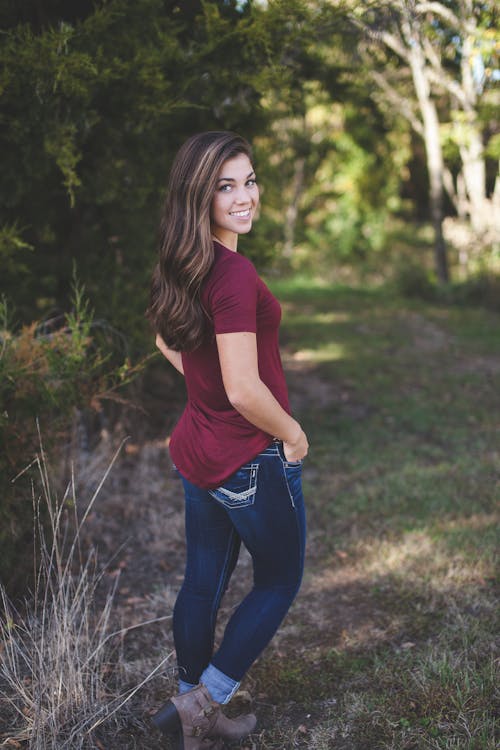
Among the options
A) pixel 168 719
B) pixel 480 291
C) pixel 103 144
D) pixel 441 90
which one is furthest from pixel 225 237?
pixel 441 90

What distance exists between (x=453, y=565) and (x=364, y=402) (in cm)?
327

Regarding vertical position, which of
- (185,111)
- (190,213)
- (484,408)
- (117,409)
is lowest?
(484,408)

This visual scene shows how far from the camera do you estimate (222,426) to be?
2111 mm

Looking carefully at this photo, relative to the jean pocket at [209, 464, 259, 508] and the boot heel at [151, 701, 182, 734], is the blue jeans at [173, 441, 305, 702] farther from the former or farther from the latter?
the boot heel at [151, 701, 182, 734]

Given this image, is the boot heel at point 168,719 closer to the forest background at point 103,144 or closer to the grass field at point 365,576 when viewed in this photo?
the grass field at point 365,576

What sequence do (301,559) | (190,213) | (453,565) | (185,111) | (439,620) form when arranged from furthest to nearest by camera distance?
(185,111), (453,565), (439,620), (301,559), (190,213)

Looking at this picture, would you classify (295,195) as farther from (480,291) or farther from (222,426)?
(222,426)

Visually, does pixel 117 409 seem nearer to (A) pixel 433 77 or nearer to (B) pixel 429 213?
(A) pixel 433 77

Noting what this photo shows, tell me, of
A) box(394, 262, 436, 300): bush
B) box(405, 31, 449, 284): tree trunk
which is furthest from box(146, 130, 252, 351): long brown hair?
box(405, 31, 449, 284): tree trunk

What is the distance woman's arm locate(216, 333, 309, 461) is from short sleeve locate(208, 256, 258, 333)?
3cm

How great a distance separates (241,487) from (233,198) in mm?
845

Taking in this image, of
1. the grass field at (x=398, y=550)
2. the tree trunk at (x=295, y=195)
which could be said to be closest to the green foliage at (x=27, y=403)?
the grass field at (x=398, y=550)

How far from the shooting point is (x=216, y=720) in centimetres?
231

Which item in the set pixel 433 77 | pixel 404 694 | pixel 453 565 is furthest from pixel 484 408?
pixel 433 77
